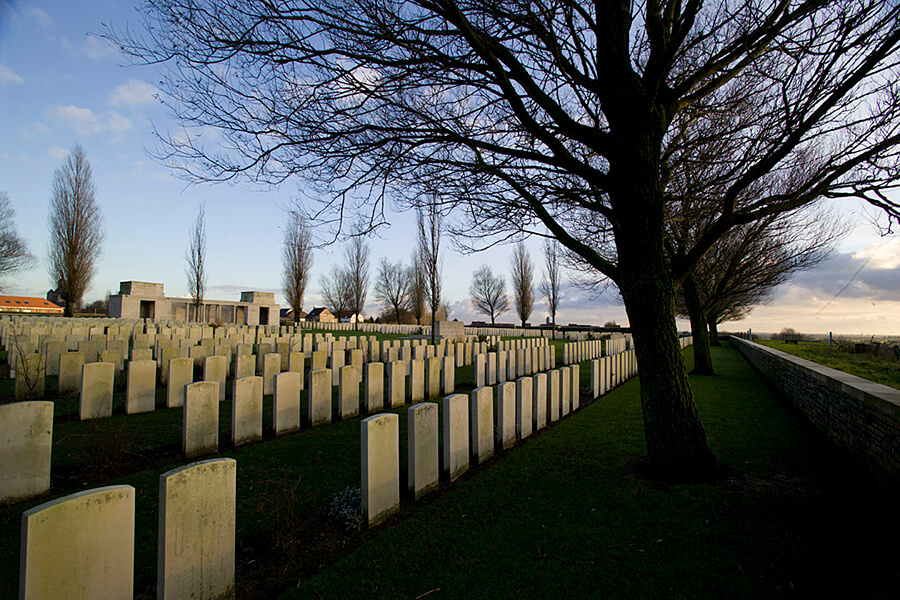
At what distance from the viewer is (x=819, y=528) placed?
333 centimetres

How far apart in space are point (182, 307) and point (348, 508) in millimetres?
38987

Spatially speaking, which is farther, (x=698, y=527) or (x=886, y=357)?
(x=886, y=357)

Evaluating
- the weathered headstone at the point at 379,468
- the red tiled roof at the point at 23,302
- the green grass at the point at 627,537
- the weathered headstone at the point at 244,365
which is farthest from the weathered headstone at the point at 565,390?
the red tiled roof at the point at 23,302

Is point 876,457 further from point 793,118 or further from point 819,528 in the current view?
point 793,118

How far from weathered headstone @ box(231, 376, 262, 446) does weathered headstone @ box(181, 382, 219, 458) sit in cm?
23

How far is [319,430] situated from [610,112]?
5.41m

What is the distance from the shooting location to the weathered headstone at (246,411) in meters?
5.21

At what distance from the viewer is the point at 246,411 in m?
5.34

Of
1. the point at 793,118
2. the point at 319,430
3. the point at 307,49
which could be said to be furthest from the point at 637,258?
the point at 319,430

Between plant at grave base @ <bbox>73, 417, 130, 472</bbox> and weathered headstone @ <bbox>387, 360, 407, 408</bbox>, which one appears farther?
weathered headstone @ <bbox>387, 360, 407, 408</bbox>

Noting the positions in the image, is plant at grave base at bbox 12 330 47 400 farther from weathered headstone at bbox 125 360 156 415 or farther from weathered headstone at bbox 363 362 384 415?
weathered headstone at bbox 363 362 384 415

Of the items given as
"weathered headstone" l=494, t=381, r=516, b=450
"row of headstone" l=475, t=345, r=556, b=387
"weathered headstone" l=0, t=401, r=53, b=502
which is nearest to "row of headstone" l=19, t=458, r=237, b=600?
"weathered headstone" l=0, t=401, r=53, b=502

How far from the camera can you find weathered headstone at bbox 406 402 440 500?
3910 millimetres

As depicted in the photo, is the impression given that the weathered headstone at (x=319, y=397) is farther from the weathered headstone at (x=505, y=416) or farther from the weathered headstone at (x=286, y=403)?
the weathered headstone at (x=505, y=416)
